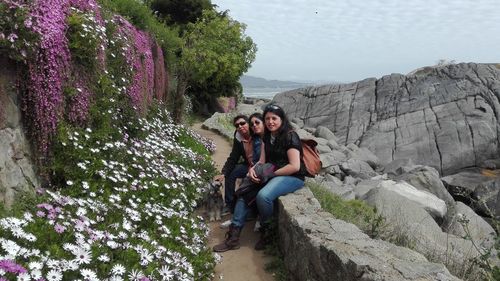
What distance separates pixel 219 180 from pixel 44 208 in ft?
9.80

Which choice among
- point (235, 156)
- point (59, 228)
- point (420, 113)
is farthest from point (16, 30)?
point (420, 113)

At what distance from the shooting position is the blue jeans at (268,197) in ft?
19.4

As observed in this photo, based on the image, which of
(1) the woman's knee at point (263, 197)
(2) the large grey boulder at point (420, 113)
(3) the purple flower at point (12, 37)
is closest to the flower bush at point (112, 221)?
(1) the woman's knee at point (263, 197)

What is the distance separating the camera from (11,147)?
5.46m

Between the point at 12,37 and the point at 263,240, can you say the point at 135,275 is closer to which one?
the point at 263,240

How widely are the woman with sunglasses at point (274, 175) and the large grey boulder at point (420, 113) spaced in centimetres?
1553

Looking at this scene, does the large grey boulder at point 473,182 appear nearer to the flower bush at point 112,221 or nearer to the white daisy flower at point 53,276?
the flower bush at point 112,221

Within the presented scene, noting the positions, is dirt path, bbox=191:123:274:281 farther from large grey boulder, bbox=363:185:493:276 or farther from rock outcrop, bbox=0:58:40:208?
rock outcrop, bbox=0:58:40:208

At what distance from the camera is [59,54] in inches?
239

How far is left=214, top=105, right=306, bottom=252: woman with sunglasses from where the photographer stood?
595 centimetres

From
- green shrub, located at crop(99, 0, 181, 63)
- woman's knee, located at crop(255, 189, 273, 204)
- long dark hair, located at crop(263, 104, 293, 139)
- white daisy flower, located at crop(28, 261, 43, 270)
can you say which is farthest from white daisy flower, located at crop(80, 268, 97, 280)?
green shrub, located at crop(99, 0, 181, 63)

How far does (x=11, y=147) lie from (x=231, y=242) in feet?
9.41

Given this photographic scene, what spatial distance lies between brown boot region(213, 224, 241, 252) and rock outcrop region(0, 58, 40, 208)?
237 centimetres

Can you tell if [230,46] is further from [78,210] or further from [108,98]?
[78,210]
